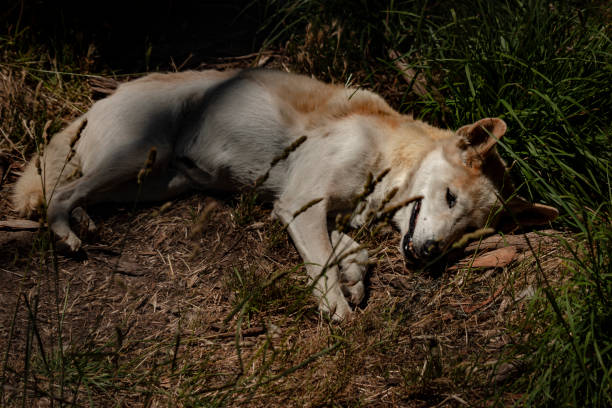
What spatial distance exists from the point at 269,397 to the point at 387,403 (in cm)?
56

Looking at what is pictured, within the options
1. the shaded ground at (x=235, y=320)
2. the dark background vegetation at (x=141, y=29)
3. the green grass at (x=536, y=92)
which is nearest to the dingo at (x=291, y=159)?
the shaded ground at (x=235, y=320)

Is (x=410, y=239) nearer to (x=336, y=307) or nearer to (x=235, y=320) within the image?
(x=336, y=307)

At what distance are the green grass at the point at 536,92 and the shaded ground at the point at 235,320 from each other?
0.88ft

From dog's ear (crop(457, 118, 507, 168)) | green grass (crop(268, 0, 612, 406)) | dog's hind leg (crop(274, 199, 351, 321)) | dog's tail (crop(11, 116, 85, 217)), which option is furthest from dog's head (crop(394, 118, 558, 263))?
dog's tail (crop(11, 116, 85, 217))

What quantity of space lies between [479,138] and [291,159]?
1234 millimetres

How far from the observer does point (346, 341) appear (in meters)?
2.50

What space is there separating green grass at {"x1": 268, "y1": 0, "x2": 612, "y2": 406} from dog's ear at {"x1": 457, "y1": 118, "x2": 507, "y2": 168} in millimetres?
169

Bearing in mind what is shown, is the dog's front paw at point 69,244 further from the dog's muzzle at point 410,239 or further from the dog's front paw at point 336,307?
the dog's muzzle at point 410,239

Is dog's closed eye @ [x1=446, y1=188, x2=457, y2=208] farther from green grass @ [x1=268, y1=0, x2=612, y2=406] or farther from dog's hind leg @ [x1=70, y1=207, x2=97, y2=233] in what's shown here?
dog's hind leg @ [x1=70, y1=207, x2=97, y2=233]

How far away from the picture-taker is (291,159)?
3.68 metres

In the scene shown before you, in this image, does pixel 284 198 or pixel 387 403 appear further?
pixel 284 198

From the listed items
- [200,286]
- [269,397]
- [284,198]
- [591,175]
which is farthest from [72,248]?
[591,175]

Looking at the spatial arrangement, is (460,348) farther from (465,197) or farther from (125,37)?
(125,37)

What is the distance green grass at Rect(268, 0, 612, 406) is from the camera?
7.88 feet
